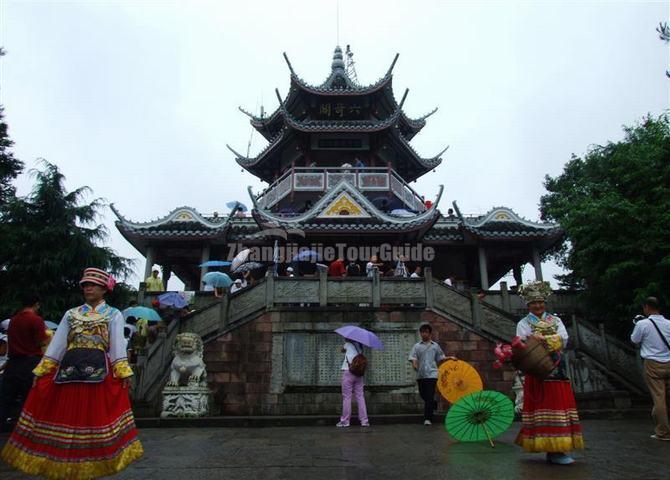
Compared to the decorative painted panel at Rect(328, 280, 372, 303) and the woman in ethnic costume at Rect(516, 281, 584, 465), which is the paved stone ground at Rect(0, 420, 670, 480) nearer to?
the woman in ethnic costume at Rect(516, 281, 584, 465)

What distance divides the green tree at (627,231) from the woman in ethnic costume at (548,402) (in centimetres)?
634

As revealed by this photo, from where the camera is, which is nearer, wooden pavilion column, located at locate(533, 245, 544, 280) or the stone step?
the stone step

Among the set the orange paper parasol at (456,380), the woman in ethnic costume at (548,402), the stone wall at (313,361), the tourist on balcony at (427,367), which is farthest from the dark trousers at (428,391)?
the woman in ethnic costume at (548,402)

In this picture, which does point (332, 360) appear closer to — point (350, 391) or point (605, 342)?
point (350, 391)

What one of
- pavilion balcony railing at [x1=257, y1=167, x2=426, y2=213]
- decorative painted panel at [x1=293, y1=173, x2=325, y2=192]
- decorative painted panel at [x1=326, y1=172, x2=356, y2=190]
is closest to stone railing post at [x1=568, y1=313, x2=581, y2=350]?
pavilion balcony railing at [x1=257, y1=167, x2=426, y2=213]

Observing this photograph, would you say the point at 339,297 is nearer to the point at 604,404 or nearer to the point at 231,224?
the point at 604,404

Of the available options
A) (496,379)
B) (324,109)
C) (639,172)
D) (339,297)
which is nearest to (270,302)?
(339,297)

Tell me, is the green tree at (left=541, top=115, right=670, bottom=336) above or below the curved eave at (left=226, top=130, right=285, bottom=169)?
below

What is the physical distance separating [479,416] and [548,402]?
87 centimetres

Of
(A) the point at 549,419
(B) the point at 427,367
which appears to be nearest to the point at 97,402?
(A) the point at 549,419

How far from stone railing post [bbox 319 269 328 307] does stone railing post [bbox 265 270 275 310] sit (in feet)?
3.52

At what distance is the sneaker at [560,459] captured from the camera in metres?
4.10

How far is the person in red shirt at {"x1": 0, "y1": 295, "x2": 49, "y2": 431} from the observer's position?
5.72 m

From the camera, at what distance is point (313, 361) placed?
1033 cm
